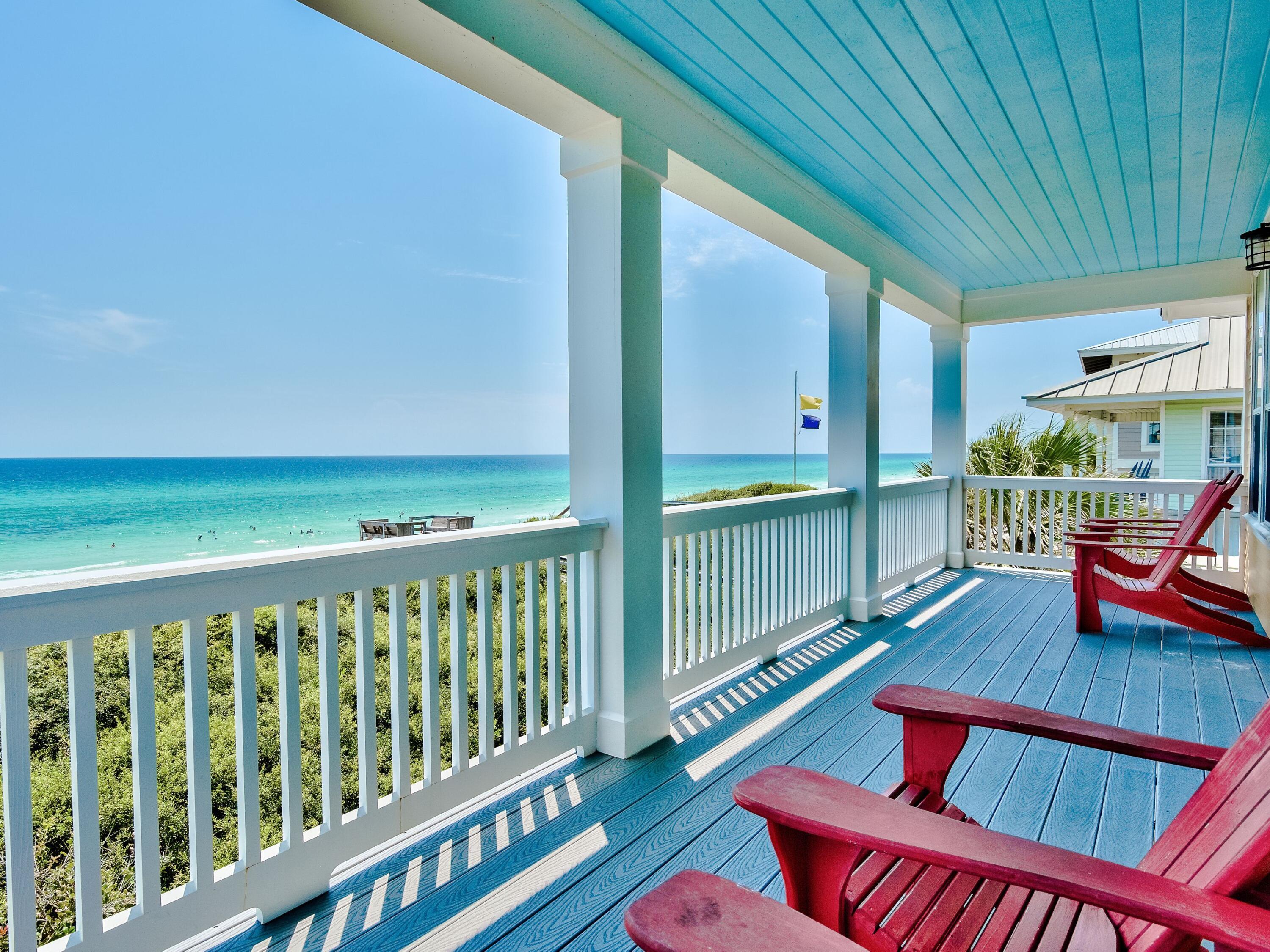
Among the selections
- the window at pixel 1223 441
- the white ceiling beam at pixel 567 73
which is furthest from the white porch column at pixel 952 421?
the window at pixel 1223 441

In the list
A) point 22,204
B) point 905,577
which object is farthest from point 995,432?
point 22,204

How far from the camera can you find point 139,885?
1476 mm

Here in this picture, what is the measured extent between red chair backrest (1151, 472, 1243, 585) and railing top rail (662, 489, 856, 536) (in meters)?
1.92

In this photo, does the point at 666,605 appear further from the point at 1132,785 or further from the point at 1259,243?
the point at 1259,243

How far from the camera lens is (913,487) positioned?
5.75 meters

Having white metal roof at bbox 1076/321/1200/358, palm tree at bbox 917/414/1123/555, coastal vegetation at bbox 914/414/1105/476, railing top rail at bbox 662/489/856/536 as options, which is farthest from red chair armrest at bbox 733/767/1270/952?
white metal roof at bbox 1076/321/1200/358

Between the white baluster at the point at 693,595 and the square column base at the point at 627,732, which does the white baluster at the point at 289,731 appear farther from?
the white baluster at the point at 693,595

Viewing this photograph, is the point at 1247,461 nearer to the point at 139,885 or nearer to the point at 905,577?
the point at 905,577

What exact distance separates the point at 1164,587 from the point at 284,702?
4781 mm

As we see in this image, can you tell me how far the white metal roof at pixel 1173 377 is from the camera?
1003cm

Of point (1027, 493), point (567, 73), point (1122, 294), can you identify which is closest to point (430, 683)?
point (567, 73)

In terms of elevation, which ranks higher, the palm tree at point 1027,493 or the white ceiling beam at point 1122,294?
the white ceiling beam at point 1122,294

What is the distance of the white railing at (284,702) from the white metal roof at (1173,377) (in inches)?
400

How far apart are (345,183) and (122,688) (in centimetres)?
2533
